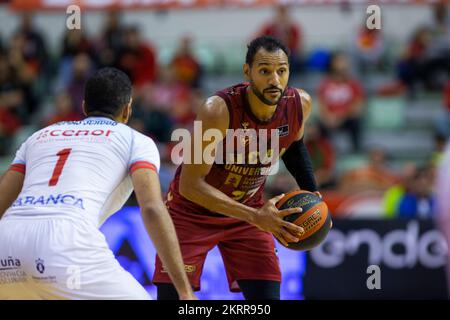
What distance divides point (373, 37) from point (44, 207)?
414 inches

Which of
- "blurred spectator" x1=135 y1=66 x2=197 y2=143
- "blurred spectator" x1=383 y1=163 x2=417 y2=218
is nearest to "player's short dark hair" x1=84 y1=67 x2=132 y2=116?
"blurred spectator" x1=383 y1=163 x2=417 y2=218

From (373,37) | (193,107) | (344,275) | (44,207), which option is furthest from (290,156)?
(373,37)

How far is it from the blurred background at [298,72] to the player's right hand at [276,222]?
5.23m

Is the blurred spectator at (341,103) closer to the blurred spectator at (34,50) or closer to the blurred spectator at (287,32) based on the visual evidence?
the blurred spectator at (287,32)

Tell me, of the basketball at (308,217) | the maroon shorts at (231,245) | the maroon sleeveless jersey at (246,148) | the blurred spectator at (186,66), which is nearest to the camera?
the basketball at (308,217)

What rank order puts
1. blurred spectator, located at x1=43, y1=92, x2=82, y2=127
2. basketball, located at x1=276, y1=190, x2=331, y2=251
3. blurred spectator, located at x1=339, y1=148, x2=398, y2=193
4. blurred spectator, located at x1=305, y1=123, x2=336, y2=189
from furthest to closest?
1. blurred spectator, located at x1=43, y1=92, x2=82, y2=127
2. blurred spectator, located at x1=305, y1=123, x2=336, y2=189
3. blurred spectator, located at x1=339, y1=148, x2=398, y2=193
4. basketball, located at x1=276, y1=190, x2=331, y2=251

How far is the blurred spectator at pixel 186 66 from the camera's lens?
548 inches

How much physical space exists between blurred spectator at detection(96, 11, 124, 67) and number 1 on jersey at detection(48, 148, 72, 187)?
9.26m

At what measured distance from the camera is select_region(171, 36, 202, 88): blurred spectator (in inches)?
548

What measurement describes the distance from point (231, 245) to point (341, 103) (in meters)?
7.56

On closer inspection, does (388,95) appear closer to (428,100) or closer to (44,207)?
(428,100)

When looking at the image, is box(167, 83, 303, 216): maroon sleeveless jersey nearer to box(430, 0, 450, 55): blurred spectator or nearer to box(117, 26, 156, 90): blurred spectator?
box(117, 26, 156, 90): blurred spectator

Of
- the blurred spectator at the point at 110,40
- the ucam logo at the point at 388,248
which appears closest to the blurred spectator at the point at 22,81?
the blurred spectator at the point at 110,40

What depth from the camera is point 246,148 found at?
5.83m
